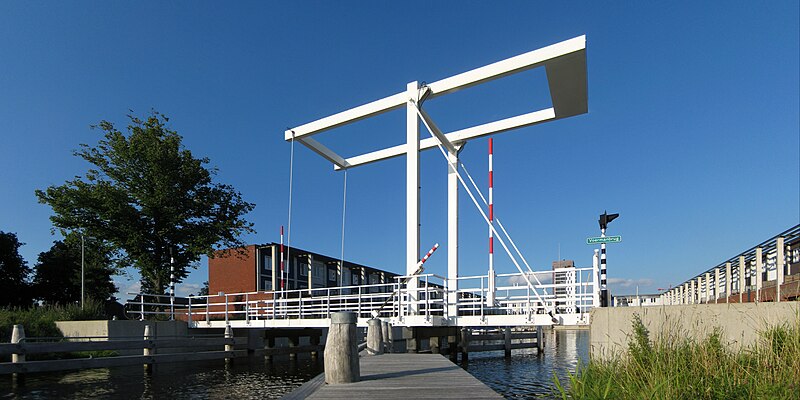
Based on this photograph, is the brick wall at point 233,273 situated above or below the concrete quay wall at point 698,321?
below

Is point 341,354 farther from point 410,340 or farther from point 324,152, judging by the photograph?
point 324,152

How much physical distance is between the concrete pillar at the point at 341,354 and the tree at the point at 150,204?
1702 cm

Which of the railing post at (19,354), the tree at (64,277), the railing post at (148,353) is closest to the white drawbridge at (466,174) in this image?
the railing post at (148,353)

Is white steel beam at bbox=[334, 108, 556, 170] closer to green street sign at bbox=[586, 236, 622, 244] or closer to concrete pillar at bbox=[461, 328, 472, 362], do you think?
green street sign at bbox=[586, 236, 622, 244]

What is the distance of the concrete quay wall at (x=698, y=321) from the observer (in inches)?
221

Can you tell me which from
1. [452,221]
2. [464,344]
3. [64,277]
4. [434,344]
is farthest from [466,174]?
[64,277]

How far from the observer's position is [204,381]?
39.1 ft

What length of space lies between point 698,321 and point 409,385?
11.5 ft

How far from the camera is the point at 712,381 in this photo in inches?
174

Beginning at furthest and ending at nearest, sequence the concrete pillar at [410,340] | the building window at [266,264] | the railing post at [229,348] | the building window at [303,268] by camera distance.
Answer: the building window at [303,268] < the building window at [266,264] < the railing post at [229,348] < the concrete pillar at [410,340]

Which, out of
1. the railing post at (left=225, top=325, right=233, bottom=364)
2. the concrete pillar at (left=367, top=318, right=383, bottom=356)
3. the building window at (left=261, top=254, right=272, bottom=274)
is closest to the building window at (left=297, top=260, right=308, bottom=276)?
the building window at (left=261, top=254, right=272, bottom=274)

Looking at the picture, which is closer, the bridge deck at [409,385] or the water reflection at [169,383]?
the bridge deck at [409,385]

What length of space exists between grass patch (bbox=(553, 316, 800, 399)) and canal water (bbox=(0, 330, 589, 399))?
3.00m

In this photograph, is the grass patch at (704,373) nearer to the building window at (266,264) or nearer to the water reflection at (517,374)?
the water reflection at (517,374)
